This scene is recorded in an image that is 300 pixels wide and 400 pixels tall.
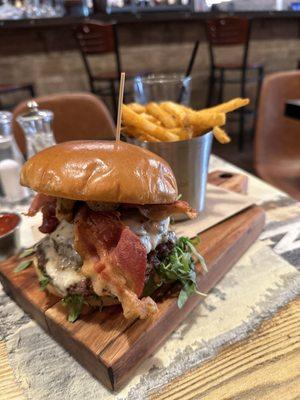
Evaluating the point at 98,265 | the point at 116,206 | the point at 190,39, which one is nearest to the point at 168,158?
the point at 116,206

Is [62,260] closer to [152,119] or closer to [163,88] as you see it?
[152,119]

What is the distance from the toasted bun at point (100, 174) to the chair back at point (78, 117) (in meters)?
1.34

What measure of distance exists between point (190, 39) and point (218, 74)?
0.68 m

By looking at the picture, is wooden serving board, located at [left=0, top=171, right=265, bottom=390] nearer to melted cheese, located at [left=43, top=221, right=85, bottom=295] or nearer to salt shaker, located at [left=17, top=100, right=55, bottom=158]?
melted cheese, located at [left=43, top=221, right=85, bottom=295]

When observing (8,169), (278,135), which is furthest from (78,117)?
(278,135)

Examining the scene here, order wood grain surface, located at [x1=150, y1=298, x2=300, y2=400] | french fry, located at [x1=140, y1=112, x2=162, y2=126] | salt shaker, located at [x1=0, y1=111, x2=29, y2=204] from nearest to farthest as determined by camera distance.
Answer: wood grain surface, located at [x1=150, y1=298, x2=300, y2=400], french fry, located at [x1=140, y1=112, x2=162, y2=126], salt shaker, located at [x1=0, y1=111, x2=29, y2=204]

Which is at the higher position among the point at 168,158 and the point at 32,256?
the point at 168,158

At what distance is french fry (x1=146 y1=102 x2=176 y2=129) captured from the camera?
114 centimetres

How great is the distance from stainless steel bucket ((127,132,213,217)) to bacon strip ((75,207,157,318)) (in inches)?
14.3

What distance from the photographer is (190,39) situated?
16.3 ft

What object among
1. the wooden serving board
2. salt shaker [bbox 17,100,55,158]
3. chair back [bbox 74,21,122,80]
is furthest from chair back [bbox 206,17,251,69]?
the wooden serving board

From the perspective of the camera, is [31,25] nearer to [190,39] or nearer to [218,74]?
[190,39]

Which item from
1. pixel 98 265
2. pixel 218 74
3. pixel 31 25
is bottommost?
pixel 218 74

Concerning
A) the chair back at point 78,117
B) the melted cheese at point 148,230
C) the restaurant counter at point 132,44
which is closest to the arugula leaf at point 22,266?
the melted cheese at point 148,230
